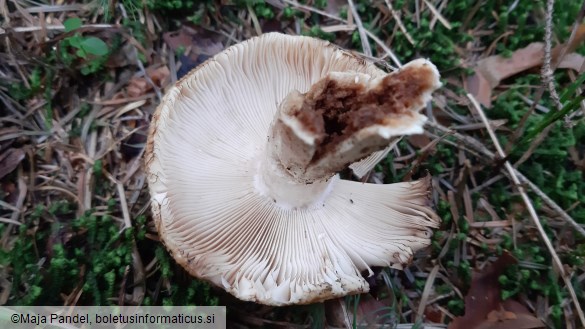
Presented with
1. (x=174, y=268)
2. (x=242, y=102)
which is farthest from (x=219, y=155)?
(x=174, y=268)

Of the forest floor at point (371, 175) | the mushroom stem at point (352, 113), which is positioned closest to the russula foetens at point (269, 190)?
the mushroom stem at point (352, 113)

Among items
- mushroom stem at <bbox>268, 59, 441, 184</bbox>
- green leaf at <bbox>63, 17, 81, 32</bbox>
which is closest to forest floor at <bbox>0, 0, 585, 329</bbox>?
green leaf at <bbox>63, 17, 81, 32</bbox>

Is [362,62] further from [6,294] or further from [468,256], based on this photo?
[6,294]

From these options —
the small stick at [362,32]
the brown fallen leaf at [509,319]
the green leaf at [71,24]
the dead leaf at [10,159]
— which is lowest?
the brown fallen leaf at [509,319]

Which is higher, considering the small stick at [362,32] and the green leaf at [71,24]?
the small stick at [362,32]

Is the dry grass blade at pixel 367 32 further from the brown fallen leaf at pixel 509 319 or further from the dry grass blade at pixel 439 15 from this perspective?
the brown fallen leaf at pixel 509 319

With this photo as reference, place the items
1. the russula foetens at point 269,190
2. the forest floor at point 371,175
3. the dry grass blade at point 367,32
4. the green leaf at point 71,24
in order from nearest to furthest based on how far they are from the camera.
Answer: the russula foetens at point 269,190, the forest floor at point 371,175, the green leaf at point 71,24, the dry grass blade at point 367,32

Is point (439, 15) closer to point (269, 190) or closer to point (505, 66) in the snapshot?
point (505, 66)
